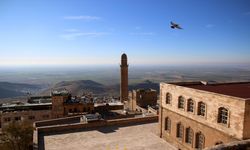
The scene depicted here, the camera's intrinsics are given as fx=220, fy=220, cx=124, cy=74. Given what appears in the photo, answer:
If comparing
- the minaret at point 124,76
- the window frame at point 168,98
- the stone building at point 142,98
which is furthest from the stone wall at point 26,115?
the window frame at point 168,98

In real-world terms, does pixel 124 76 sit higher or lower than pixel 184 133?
higher

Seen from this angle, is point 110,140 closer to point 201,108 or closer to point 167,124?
point 167,124

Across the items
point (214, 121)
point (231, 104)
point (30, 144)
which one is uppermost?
point (231, 104)

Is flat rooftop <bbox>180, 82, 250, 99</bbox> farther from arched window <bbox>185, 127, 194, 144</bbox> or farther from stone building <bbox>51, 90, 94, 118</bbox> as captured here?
stone building <bbox>51, 90, 94, 118</bbox>

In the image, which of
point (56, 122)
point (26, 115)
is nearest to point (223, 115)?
point (56, 122)

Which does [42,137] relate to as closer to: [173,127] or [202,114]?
[173,127]

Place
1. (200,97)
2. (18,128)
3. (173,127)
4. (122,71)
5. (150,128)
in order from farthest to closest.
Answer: (122,71) < (150,128) < (18,128) < (173,127) < (200,97)

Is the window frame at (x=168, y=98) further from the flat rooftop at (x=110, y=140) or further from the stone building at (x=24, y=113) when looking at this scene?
the stone building at (x=24, y=113)

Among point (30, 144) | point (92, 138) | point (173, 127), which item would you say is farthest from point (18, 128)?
point (173, 127)
